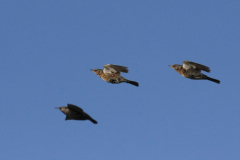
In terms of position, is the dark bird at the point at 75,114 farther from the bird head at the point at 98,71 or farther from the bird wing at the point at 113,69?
the bird head at the point at 98,71

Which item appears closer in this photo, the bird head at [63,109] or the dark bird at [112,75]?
the bird head at [63,109]

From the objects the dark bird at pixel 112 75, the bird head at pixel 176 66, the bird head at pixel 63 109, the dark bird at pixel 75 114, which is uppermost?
the bird head at pixel 176 66

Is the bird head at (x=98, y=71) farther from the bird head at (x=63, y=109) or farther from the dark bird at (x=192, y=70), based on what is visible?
the dark bird at (x=192, y=70)

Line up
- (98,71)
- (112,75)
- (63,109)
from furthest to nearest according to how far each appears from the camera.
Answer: (98,71), (112,75), (63,109)

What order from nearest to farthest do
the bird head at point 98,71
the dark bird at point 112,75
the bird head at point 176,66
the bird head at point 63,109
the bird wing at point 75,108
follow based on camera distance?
the bird wing at point 75,108 → the bird head at point 63,109 → the dark bird at point 112,75 → the bird head at point 176,66 → the bird head at point 98,71

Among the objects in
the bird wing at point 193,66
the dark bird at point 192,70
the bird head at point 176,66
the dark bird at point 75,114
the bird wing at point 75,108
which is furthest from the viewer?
the bird head at point 176,66

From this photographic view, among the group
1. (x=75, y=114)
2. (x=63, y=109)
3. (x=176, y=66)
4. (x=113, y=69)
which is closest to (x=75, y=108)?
(x=75, y=114)

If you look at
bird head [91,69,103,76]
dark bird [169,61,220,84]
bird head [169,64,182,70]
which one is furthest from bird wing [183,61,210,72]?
bird head [91,69,103,76]

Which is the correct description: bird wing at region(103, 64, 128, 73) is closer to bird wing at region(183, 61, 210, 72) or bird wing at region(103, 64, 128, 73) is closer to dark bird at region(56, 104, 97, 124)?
bird wing at region(183, 61, 210, 72)

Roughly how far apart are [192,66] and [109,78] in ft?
19.2

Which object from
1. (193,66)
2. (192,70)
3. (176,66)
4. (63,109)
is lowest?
(63,109)

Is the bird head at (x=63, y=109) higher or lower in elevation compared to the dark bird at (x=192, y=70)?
lower

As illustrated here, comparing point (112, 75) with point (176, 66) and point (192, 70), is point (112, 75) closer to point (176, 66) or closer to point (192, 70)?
point (176, 66)

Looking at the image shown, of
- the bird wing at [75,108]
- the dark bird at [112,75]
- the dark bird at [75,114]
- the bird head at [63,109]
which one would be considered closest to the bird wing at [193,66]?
the dark bird at [112,75]
